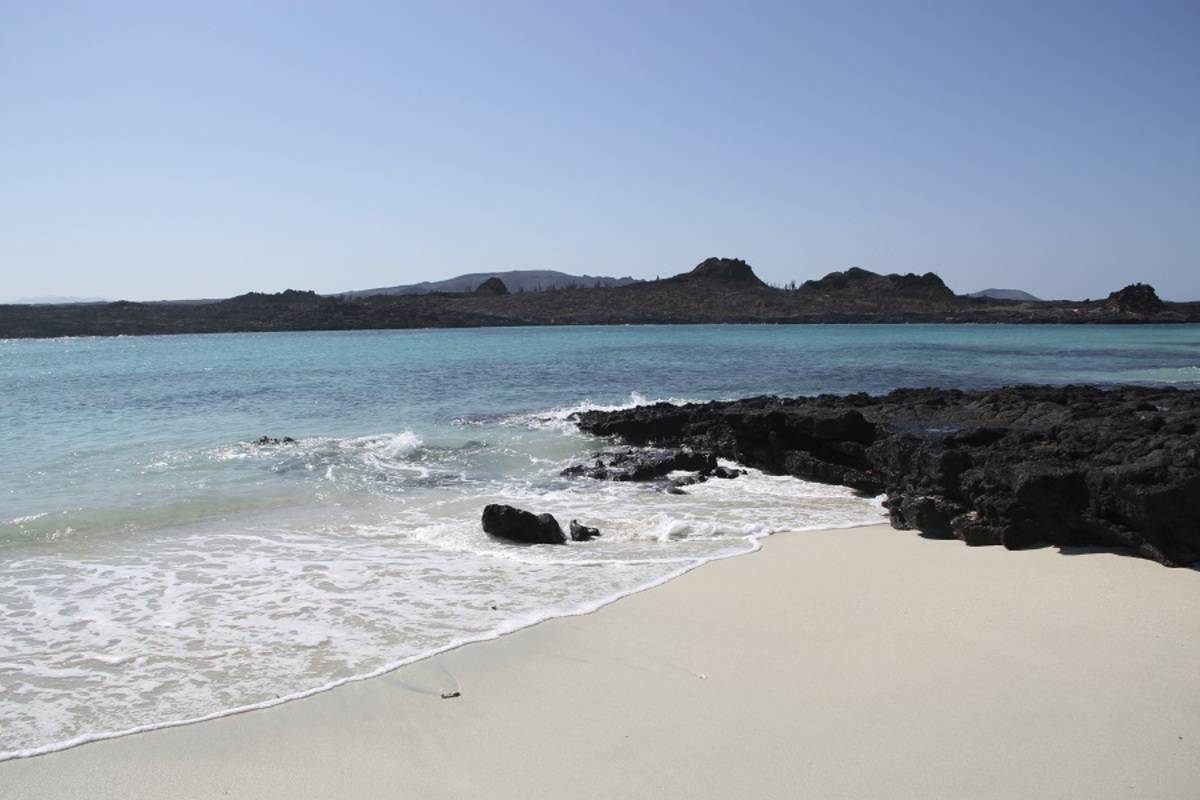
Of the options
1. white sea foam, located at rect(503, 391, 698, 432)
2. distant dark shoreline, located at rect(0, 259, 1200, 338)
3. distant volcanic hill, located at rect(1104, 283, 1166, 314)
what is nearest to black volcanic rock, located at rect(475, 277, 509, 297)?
distant dark shoreline, located at rect(0, 259, 1200, 338)

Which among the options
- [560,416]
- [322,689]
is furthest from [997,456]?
[560,416]

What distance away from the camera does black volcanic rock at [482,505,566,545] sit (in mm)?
8219

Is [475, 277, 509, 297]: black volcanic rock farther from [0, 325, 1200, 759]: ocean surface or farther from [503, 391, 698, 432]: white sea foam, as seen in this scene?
[503, 391, 698, 432]: white sea foam

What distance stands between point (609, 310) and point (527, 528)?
73.9 meters

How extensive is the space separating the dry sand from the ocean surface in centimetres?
47

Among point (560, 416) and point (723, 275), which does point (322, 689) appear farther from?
point (723, 275)

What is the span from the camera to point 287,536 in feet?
28.6

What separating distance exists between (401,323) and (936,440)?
228ft

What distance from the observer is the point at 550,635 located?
564cm

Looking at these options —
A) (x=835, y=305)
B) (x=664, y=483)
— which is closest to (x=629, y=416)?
(x=664, y=483)

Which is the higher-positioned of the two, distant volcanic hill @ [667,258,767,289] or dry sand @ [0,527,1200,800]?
distant volcanic hill @ [667,258,767,289]

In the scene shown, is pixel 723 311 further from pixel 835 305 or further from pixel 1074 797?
pixel 1074 797

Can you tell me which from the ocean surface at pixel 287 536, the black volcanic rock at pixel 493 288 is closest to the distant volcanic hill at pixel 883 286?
the black volcanic rock at pixel 493 288

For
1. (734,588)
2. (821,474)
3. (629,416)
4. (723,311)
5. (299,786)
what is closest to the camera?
(299,786)
